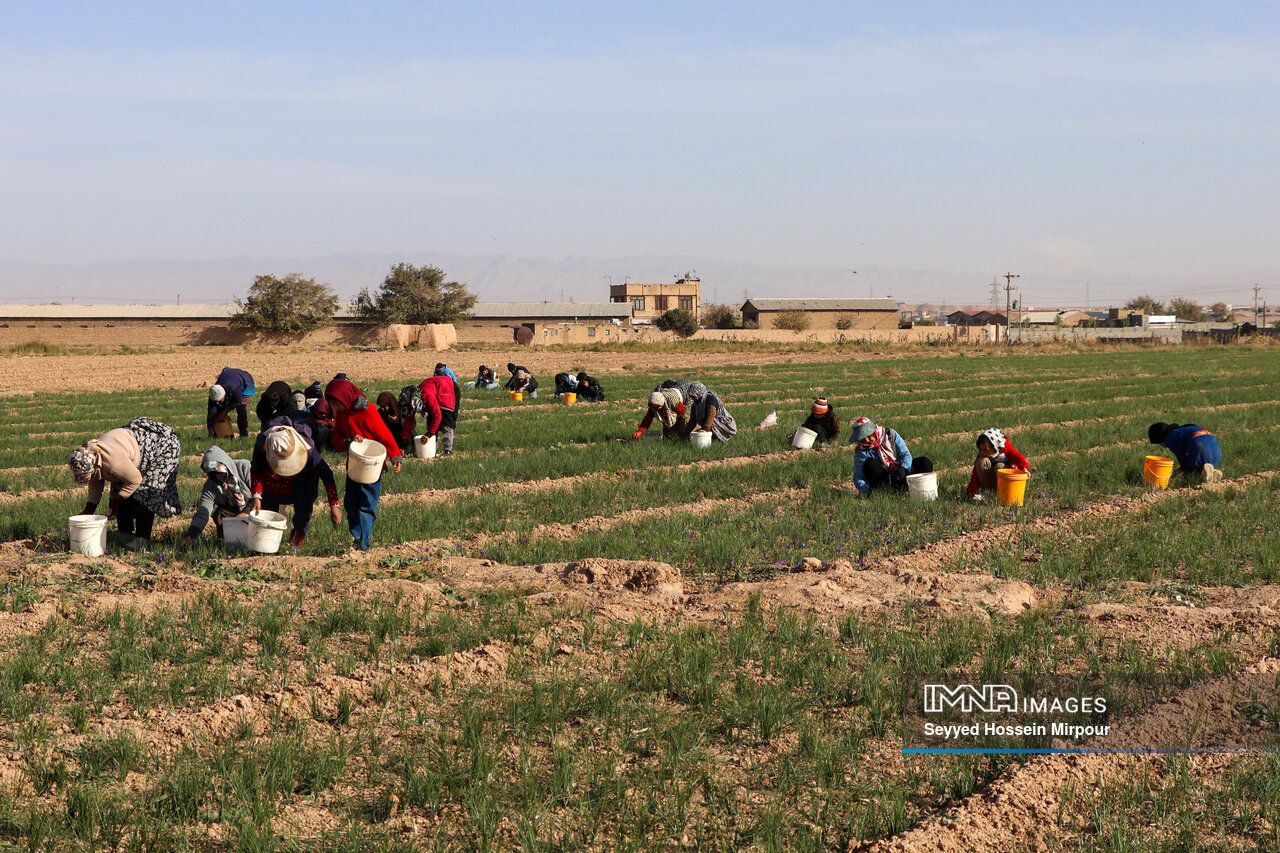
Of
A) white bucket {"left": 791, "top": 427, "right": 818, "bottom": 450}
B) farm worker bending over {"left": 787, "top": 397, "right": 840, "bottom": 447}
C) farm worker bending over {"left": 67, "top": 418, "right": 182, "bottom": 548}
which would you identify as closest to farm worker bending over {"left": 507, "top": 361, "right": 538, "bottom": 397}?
farm worker bending over {"left": 787, "top": 397, "right": 840, "bottom": 447}

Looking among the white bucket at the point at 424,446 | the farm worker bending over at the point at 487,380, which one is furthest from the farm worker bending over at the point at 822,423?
the farm worker bending over at the point at 487,380

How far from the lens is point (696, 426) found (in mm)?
17688

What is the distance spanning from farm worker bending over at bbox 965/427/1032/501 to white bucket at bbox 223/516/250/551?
7.58 metres

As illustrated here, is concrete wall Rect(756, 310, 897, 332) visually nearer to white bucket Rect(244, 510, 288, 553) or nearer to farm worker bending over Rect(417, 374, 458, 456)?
farm worker bending over Rect(417, 374, 458, 456)

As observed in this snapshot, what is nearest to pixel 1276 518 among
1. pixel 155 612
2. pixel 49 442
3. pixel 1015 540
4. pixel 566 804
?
pixel 1015 540

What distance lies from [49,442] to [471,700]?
16468mm

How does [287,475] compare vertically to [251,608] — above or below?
above

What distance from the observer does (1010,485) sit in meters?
12.5

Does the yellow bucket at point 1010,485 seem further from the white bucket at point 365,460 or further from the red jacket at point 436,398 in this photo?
the red jacket at point 436,398

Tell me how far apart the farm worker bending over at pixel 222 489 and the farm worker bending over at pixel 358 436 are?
882 mm

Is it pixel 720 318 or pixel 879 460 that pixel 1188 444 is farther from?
pixel 720 318

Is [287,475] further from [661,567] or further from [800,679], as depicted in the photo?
[800,679]

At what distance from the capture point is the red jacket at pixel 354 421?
35.9ft

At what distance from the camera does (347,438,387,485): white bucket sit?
954cm
